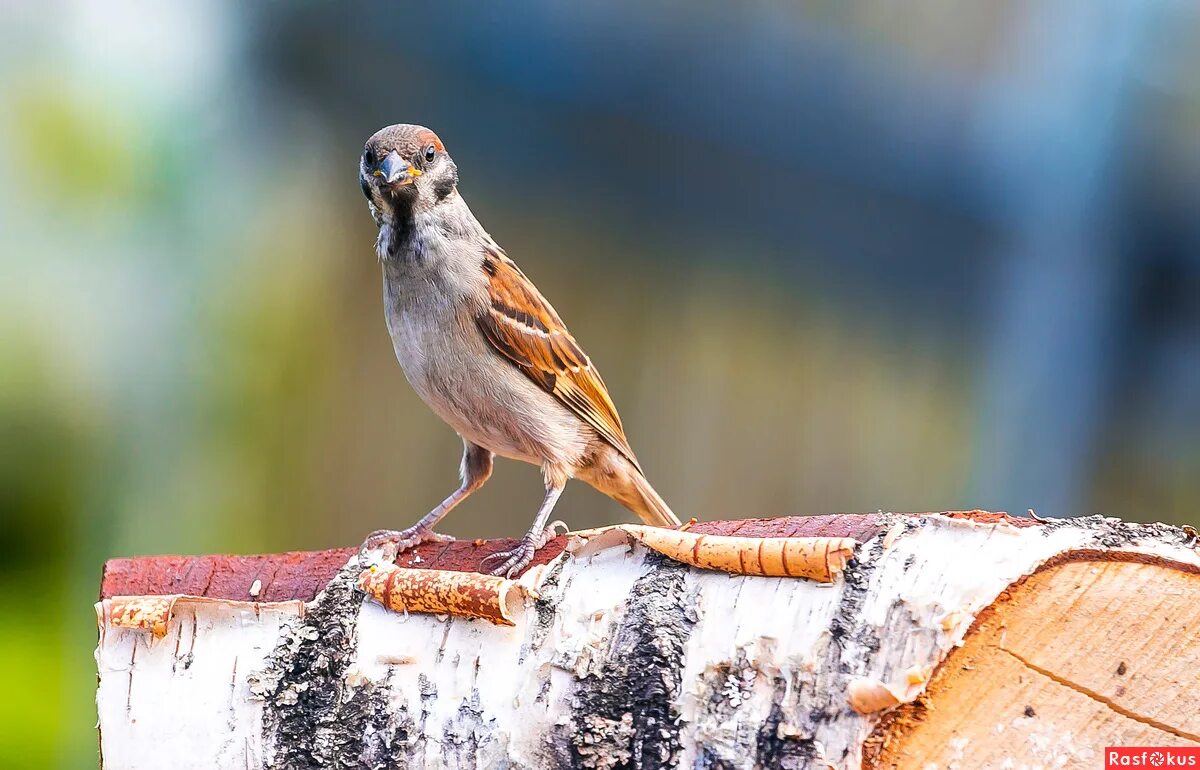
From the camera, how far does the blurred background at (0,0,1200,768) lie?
3.70 meters

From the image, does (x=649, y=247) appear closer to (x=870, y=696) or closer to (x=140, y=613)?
(x=140, y=613)

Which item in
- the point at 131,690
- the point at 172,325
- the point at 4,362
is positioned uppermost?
the point at 172,325

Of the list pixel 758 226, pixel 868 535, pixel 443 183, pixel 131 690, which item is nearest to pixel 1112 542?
pixel 868 535

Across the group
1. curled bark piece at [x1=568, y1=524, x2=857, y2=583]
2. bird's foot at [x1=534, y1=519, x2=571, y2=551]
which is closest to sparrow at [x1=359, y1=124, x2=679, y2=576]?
bird's foot at [x1=534, y1=519, x2=571, y2=551]

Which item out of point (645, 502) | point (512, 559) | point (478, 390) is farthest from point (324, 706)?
point (645, 502)

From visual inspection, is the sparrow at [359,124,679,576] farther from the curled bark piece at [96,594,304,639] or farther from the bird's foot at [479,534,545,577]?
the curled bark piece at [96,594,304,639]

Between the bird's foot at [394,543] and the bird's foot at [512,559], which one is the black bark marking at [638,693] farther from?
the bird's foot at [394,543]

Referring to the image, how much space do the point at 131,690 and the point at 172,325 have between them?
2.75 metres

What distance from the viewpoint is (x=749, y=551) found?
1175 mm

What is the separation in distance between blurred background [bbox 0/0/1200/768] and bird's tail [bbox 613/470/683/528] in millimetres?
1636

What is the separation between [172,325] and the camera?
12.5 ft

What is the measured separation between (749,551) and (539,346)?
98 centimetres

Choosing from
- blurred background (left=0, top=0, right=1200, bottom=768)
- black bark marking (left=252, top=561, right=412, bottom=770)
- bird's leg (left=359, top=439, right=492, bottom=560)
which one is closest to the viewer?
black bark marking (left=252, top=561, right=412, bottom=770)

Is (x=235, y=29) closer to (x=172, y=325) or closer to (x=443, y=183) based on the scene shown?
(x=172, y=325)
